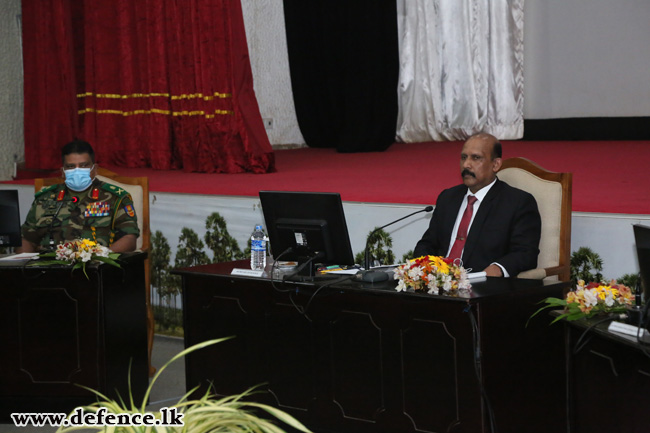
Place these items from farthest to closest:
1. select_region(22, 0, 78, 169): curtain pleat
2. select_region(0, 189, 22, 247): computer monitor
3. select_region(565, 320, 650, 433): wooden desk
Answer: select_region(22, 0, 78, 169): curtain pleat
select_region(0, 189, 22, 247): computer monitor
select_region(565, 320, 650, 433): wooden desk

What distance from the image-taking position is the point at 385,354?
10.9 feet

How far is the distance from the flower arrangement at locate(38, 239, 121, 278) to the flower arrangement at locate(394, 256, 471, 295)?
4.99 ft

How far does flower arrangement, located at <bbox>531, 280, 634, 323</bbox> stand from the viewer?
2.62 meters

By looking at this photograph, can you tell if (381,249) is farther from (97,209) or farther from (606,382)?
(606,382)

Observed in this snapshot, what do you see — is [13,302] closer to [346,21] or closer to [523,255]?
[523,255]

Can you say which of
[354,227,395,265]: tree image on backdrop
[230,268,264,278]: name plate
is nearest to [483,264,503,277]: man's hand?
[230,268,264,278]: name plate

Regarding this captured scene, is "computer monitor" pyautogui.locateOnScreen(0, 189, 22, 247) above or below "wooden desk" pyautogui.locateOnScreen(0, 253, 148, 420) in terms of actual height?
above

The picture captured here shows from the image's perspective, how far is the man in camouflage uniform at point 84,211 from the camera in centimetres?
443

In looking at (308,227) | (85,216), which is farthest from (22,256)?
(308,227)

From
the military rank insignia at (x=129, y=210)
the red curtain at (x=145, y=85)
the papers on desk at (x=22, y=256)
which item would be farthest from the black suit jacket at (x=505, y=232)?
the red curtain at (x=145, y=85)

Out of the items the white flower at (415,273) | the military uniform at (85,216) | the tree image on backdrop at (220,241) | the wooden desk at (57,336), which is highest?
the military uniform at (85,216)

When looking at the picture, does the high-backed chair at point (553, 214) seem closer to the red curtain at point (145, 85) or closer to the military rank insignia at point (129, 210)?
the military rank insignia at point (129, 210)

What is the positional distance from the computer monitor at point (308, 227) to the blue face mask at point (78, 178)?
1.30 metres

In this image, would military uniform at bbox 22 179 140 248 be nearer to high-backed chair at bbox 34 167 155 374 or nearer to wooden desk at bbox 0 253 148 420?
high-backed chair at bbox 34 167 155 374
